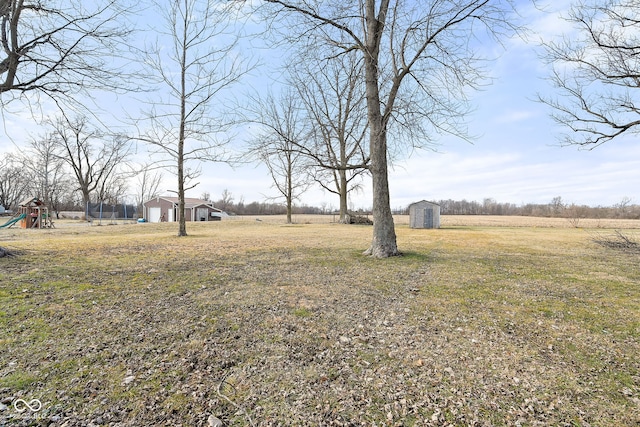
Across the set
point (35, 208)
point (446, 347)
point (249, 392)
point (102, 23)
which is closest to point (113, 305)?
point (249, 392)

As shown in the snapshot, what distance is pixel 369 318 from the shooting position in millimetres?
4156

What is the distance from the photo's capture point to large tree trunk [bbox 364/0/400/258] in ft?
27.8

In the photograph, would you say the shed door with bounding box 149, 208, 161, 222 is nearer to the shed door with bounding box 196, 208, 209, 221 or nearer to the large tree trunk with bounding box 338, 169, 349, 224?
the shed door with bounding box 196, 208, 209, 221

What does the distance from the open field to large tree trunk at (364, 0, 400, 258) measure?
2.50m

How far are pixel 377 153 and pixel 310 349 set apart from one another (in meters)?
6.33

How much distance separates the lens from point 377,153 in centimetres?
853

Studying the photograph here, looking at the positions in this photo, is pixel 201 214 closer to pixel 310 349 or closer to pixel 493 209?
pixel 310 349

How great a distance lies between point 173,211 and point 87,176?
11023 millimetres

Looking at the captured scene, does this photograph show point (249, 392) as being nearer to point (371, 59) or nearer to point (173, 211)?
point (371, 59)

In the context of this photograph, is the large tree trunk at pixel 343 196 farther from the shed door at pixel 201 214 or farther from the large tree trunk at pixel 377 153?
the shed door at pixel 201 214

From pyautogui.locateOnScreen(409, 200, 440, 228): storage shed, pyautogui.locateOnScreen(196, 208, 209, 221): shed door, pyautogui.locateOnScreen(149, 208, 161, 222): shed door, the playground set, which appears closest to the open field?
pyautogui.locateOnScreen(409, 200, 440, 228): storage shed

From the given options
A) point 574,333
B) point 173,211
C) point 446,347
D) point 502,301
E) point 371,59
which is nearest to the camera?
point 446,347

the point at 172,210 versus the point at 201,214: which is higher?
the point at 172,210

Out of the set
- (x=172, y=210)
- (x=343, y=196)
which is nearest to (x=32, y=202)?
(x=172, y=210)
